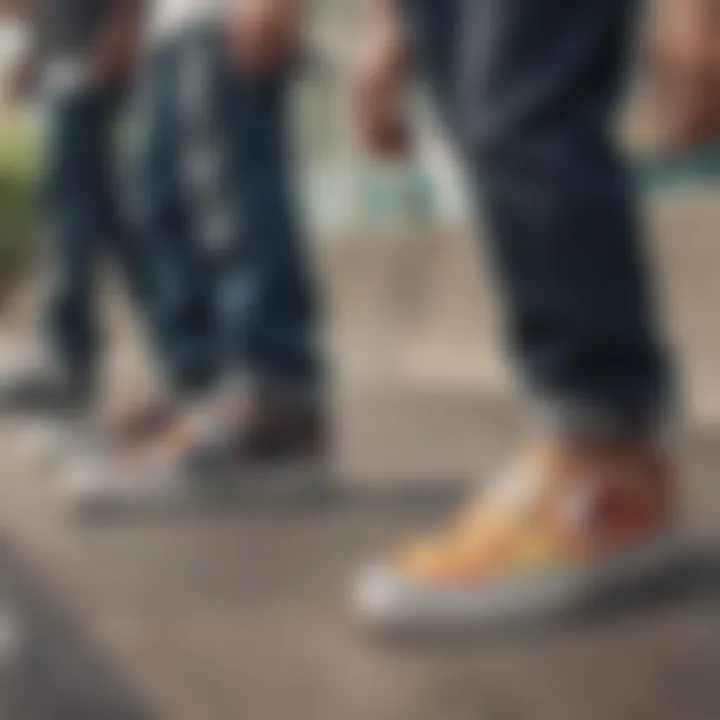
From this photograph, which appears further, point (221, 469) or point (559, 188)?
point (221, 469)

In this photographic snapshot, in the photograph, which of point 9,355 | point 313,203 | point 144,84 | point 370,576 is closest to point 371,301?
point 313,203

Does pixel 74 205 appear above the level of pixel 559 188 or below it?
above

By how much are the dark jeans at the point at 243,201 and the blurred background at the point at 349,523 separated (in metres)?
0.07

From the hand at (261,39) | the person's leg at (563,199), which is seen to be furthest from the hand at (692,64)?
the hand at (261,39)

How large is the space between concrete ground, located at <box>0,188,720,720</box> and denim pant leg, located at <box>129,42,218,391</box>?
0.11 meters

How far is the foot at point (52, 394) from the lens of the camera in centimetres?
114

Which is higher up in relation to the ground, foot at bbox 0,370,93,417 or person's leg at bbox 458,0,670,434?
foot at bbox 0,370,93,417

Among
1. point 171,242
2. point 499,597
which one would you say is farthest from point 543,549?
point 171,242

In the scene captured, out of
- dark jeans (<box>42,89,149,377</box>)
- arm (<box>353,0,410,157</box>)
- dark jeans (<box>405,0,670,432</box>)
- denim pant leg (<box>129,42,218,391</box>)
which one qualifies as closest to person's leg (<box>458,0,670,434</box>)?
dark jeans (<box>405,0,670,432</box>)

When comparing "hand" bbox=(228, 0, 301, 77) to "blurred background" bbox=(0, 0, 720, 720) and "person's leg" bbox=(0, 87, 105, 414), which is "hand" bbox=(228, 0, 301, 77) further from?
"person's leg" bbox=(0, 87, 105, 414)

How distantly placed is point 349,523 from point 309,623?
16 centimetres

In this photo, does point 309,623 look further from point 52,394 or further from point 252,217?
point 52,394

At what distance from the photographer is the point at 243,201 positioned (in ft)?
2.81

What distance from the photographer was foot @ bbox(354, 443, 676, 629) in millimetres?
598
